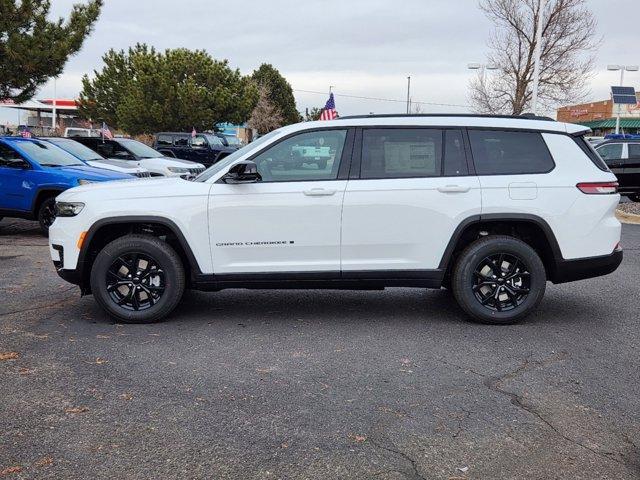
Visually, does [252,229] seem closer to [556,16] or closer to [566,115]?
[556,16]

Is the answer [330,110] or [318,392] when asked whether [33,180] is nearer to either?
[330,110]

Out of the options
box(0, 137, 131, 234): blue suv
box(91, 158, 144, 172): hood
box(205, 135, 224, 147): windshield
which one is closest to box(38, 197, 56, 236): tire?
box(0, 137, 131, 234): blue suv

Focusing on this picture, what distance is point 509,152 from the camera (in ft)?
19.6

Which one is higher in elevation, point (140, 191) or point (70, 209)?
point (140, 191)

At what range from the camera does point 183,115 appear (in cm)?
4534

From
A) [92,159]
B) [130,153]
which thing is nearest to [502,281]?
[92,159]

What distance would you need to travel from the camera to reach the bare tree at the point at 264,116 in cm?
7075

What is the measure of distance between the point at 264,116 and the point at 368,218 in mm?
67192

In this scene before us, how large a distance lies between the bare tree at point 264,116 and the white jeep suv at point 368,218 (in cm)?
6446

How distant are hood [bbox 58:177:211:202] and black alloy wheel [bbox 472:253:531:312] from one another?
8.46ft

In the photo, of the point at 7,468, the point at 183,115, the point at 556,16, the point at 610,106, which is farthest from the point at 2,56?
the point at 610,106

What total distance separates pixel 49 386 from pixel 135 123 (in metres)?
44.9

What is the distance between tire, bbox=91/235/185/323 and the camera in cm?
583

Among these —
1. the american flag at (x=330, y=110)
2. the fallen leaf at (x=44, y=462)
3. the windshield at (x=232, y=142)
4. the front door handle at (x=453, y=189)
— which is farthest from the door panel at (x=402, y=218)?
the windshield at (x=232, y=142)
